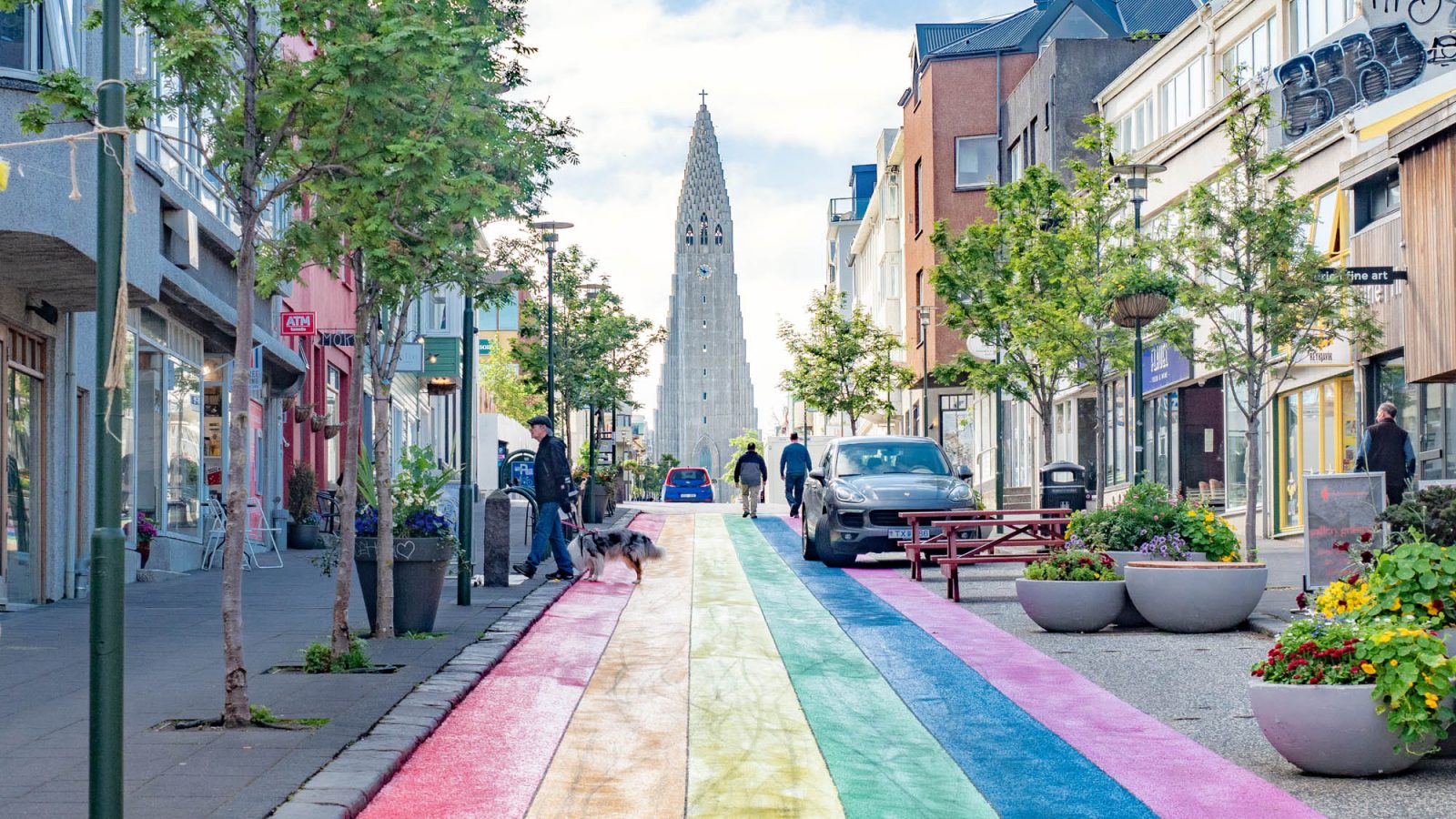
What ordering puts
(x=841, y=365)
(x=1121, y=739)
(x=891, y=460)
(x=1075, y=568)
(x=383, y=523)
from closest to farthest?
(x=1121, y=739) → (x=383, y=523) → (x=1075, y=568) → (x=891, y=460) → (x=841, y=365)

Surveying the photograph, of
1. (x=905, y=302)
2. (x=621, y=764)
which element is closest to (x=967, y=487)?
(x=621, y=764)

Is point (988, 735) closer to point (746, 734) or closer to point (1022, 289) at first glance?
point (746, 734)

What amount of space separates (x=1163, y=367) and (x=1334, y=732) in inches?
1201

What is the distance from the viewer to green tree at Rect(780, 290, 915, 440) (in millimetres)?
60781

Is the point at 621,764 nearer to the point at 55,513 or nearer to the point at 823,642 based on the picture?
the point at 823,642

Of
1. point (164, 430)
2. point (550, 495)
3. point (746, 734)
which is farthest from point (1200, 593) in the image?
point (164, 430)

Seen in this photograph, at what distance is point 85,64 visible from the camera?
1586 centimetres

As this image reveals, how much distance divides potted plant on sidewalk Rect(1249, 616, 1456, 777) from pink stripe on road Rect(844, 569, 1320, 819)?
306 millimetres

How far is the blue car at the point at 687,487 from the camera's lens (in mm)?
68000

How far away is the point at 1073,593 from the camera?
13.9 meters

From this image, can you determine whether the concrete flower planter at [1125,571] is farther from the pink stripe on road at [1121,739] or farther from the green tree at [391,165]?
the green tree at [391,165]

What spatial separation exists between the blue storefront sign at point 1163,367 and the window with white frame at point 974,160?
1564cm

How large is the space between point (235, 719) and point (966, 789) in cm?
366

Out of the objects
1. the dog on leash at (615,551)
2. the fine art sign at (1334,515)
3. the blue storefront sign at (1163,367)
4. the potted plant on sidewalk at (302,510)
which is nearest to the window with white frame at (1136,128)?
the blue storefront sign at (1163,367)
